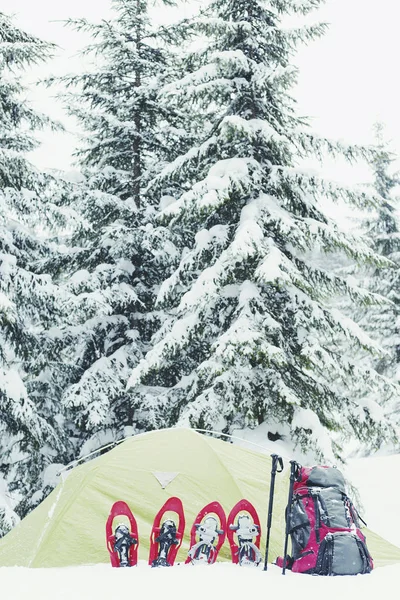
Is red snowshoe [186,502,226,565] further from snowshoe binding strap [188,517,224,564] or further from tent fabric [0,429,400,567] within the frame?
tent fabric [0,429,400,567]

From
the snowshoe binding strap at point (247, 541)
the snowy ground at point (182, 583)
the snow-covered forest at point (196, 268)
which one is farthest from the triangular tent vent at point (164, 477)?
the snow-covered forest at point (196, 268)

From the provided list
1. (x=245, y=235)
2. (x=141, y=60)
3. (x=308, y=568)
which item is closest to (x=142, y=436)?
(x=308, y=568)

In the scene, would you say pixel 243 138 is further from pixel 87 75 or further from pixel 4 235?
pixel 87 75

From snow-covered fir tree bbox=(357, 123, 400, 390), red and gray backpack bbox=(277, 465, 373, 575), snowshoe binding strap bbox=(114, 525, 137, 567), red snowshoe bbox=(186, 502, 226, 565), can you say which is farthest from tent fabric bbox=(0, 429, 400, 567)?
snow-covered fir tree bbox=(357, 123, 400, 390)

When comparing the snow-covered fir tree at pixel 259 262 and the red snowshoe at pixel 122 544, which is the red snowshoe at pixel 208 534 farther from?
the snow-covered fir tree at pixel 259 262

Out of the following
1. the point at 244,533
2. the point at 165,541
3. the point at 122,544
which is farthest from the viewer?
the point at 244,533

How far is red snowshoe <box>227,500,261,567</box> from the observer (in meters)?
7.12

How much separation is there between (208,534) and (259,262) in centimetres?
446

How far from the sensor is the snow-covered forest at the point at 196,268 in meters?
10.0

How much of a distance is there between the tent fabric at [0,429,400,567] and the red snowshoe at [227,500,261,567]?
0.23 m

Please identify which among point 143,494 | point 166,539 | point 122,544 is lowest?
point 122,544

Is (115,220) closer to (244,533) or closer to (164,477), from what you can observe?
(164,477)

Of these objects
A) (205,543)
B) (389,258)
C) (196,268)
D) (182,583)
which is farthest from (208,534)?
(389,258)

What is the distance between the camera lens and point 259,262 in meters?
10.2
